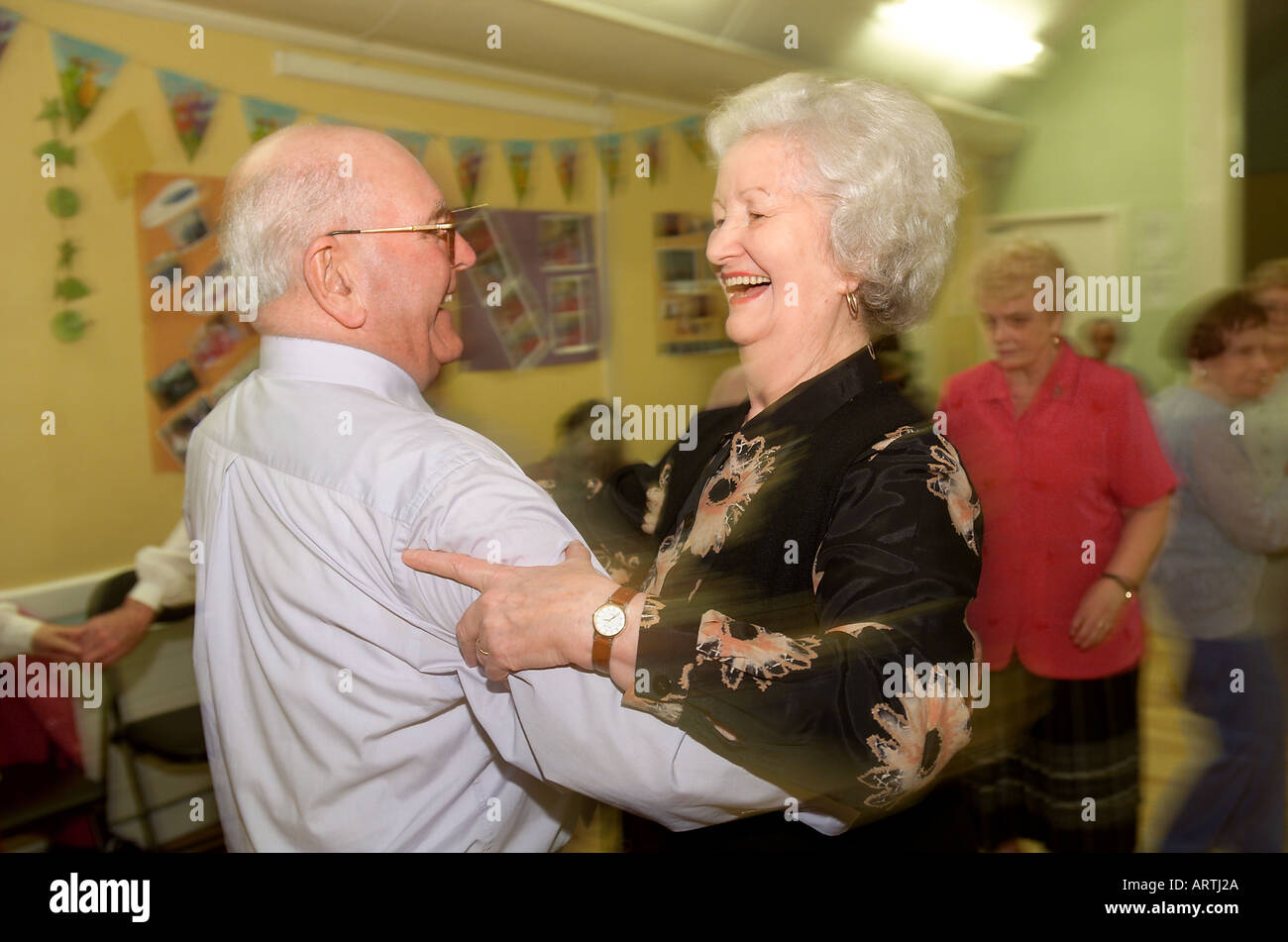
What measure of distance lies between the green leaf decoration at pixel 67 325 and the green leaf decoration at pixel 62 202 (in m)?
0.19

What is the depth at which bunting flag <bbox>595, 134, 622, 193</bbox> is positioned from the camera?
2.25m

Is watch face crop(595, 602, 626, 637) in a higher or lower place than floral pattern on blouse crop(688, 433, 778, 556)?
lower

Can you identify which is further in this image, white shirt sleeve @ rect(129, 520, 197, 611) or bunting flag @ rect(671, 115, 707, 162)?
bunting flag @ rect(671, 115, 707, 162)

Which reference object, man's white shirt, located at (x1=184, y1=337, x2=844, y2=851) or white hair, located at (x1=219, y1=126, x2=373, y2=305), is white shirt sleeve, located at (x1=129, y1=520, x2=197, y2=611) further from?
white hair, located at (x1=219, y1=126, x2=373, y2=305)

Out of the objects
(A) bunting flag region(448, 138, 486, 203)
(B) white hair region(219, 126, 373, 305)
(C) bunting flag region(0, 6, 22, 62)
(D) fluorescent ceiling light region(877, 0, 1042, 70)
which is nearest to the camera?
(B) white hair region(219, 126, 373, 305)

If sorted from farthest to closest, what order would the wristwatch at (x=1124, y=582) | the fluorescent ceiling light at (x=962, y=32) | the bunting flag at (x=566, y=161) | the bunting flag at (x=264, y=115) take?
the fluorescent ceiling light at (x=962, y=32) < the bunting flag at (x=566, y=161) < the bunting flag at (x=264, y=115) < the wristwatch at (x=1124, y=582)

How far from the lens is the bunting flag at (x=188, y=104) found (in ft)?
5.65

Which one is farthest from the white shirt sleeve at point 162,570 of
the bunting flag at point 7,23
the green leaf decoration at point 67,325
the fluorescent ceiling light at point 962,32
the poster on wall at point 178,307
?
the fluorescent ceiling light at point 962,32

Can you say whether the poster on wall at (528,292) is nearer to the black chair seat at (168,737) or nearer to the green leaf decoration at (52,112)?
the green leaf decoration at (52,112)

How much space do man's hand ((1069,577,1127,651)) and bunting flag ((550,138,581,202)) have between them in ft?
4.99

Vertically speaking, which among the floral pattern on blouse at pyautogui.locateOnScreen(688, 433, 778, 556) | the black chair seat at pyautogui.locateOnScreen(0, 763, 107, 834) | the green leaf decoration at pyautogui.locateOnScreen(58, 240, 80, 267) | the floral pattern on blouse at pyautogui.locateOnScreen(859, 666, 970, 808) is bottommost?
the black chair seat at pyautogui.locateOnScreen(0, 763, 107, 834)

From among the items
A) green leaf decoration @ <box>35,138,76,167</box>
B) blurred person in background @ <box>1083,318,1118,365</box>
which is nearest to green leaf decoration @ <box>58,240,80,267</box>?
green leaf decoration @ <box>35,138,76,167</box>

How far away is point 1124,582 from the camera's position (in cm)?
167
